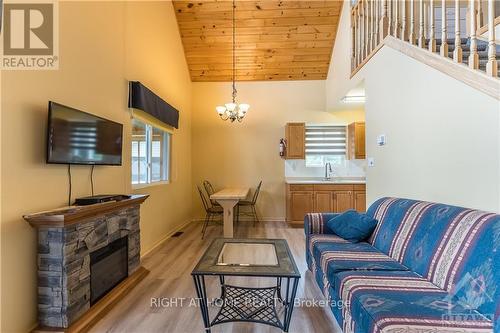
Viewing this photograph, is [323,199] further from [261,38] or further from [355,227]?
[261,38]

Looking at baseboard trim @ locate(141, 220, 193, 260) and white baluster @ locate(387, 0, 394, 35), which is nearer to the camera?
white baluster @ locate(387, 0, 394, 35)

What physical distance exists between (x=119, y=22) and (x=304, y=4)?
3.35 metres

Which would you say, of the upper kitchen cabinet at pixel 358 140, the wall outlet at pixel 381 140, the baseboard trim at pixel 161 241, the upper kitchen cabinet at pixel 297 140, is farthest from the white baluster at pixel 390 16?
the baseboard trim at pixel 161 241

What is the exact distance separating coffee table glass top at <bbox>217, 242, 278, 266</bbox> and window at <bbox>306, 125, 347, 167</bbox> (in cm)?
413

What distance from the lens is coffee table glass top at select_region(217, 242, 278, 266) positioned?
2047 mm

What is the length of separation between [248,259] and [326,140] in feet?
15.6

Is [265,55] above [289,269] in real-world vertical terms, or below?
above

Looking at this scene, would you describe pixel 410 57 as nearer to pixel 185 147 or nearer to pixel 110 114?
pixel 110 114

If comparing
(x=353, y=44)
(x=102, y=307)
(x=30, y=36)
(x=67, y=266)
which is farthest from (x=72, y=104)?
(x=353, y=44)

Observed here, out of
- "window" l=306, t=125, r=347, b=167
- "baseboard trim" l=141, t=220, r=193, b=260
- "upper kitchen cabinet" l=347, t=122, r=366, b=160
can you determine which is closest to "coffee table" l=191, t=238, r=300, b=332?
"baseboard trim" l=141, t=220, r=193, b=260

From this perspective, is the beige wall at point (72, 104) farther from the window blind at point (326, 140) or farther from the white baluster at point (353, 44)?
the window blind at point (326, 140)

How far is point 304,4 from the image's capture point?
5.03 m

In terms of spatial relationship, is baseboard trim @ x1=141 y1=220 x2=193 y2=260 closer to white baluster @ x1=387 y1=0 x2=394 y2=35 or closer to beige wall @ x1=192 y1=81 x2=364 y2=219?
beige wall @ x1=192 y1=81 x2=364 y2=219

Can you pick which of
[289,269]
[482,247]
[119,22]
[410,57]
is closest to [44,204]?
[289,269]
